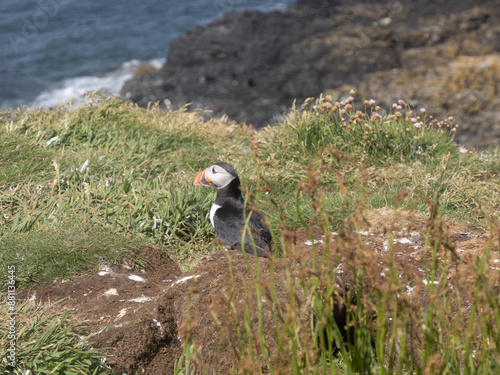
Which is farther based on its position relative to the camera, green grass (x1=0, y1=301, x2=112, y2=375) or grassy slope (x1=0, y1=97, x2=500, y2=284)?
grassy slope (x1=0, y1=97, x2=500, y2=284)

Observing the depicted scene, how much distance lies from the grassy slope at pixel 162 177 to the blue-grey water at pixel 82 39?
38.0 ft

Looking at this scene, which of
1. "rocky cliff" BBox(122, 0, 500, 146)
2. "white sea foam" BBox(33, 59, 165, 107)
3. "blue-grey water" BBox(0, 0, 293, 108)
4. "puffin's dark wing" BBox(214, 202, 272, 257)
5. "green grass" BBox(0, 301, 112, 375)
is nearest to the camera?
"green grass" BBox(0, 301, 112, 375)

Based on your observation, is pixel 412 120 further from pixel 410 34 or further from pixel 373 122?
pixel 410 34

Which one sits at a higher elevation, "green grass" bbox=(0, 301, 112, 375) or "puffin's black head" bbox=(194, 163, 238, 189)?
"puffin's black head" bbox=(194, 163, 238, 189)

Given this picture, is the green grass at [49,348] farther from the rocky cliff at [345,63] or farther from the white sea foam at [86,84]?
the white sea foam at [86,84]

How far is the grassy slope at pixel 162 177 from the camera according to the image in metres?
4.11

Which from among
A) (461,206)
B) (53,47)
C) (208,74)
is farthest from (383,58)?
(53,47)

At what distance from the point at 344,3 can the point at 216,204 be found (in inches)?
735

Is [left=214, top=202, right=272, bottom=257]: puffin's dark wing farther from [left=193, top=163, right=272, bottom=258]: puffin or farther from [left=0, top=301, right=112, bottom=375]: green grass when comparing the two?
[left=0, top=301, right=112, bottom=375]: green grass

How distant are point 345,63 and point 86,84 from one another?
10756mm

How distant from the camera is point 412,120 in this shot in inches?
224

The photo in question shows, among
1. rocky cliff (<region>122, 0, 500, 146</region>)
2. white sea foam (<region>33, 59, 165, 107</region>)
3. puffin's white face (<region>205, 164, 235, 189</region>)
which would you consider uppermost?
puffin's white face (<region>205, 164, 235, 189</region>)

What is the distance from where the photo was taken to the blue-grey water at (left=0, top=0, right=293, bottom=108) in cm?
1983

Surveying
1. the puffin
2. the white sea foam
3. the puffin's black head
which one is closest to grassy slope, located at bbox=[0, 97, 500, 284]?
the puffin
